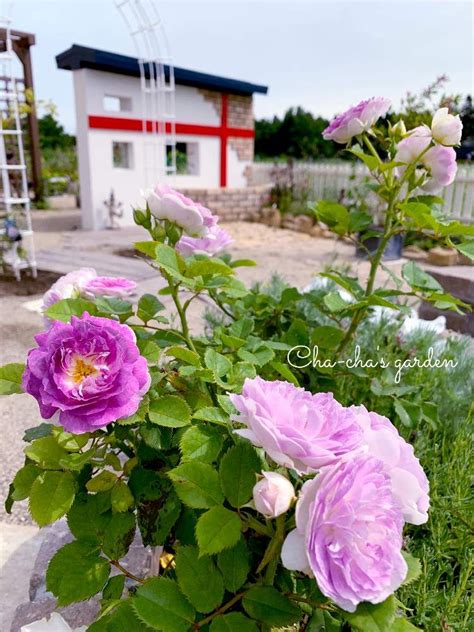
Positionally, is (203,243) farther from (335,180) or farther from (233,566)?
(335,180)

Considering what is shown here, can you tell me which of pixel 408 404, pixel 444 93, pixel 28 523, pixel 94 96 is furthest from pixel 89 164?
pixel 408 404

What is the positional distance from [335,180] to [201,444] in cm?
1124

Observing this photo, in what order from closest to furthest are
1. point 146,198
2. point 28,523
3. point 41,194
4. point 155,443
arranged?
point 155,443 → point 146,198 → point 28,523 → point 41,194

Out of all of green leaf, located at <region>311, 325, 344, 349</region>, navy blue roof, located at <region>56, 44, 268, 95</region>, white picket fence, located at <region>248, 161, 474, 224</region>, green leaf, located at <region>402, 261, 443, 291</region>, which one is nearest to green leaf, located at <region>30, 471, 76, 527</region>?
green leaf, located at <region>311, 325, 344, 349</region>

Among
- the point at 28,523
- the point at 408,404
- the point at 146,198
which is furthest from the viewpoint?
the point at 28,523

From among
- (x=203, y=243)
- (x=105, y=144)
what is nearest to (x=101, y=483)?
(x=203, y=243)

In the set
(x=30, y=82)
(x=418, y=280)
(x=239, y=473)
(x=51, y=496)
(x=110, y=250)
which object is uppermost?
(x=30, y=82)

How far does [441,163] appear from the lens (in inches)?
47.7

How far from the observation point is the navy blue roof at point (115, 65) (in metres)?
8.62

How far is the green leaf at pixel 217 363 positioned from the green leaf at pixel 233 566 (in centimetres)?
30

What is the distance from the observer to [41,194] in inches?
505

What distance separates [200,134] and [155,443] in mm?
11257

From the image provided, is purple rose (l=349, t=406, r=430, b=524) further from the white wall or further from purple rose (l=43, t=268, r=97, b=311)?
the white wall

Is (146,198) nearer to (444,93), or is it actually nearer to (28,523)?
(28,523)
